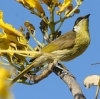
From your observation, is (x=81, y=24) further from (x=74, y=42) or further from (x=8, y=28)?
(x=8, y=28)

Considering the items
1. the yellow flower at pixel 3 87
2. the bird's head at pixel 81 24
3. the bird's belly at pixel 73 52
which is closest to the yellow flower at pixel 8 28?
the bird's belly at pixel 73 52

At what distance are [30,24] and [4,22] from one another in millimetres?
245

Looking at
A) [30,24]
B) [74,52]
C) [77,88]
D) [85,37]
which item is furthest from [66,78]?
[85,37]

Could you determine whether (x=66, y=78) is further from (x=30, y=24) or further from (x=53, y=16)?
(x=30, y=24)

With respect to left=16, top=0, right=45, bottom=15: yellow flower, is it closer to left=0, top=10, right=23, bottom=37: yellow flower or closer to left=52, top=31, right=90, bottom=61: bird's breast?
left=0, top=10, right=23, bottom=37: yellow flower

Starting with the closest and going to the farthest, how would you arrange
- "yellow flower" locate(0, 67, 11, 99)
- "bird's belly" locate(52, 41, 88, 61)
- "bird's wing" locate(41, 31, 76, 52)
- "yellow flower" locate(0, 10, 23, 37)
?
"yellow flower" locate(0, 67, 11, 99) → "yellow flower" locate(0, 10, 23, 37) → "bird's wing" locate(41, 31, 76, 52) → "bird's belly" locate(52, 41, 88, 61)

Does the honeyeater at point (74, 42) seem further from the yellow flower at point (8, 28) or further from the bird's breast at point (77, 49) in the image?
the yellow flower at point (8, 28)

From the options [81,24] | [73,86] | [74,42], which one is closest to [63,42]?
[74,42]

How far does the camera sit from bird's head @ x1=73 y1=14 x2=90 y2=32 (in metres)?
3.19

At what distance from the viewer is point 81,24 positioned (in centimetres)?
336

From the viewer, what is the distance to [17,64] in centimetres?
189

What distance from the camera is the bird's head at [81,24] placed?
Answer: 3.19 metres

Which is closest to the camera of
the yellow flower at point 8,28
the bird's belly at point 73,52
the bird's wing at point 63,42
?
the yellow flower at point 8,28

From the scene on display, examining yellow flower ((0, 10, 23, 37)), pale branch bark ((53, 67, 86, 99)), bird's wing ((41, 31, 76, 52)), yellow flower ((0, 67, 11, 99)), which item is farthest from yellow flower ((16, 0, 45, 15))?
yellow flower ((0, 67, 11, 99))
